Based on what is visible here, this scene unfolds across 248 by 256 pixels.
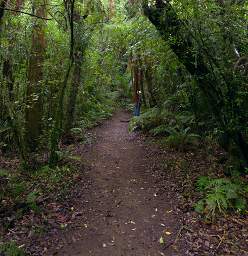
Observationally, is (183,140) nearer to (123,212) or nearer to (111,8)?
(123,212)

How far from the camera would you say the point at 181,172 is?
816cm

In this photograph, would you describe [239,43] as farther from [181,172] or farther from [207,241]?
[207,241]

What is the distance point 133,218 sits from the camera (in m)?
6.27

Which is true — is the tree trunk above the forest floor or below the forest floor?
above

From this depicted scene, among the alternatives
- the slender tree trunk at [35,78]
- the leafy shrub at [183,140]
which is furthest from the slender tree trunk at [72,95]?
the leafy shrub at [183,140]

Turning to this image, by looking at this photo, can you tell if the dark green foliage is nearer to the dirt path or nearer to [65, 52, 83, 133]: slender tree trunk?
the dirt path

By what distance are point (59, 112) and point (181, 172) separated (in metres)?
3.25

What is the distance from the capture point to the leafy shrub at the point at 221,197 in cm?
630

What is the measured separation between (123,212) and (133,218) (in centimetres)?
28

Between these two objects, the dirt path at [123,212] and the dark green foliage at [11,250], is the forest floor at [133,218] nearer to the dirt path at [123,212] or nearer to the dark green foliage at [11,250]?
the dirt path at [123,212]

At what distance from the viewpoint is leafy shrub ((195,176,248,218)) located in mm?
6297

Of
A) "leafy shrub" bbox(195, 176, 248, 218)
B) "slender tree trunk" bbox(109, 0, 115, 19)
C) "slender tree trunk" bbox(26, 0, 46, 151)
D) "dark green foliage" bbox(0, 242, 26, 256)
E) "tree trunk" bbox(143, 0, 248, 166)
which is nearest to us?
"dark green foliage" bbox(0, 242, 26, 256)

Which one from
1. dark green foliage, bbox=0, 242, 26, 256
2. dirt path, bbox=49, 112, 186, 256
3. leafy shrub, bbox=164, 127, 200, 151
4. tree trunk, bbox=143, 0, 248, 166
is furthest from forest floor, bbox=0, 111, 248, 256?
tree trunk, bbox=143, 0, 248, 166

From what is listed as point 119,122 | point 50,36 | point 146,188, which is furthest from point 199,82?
point 119,122
